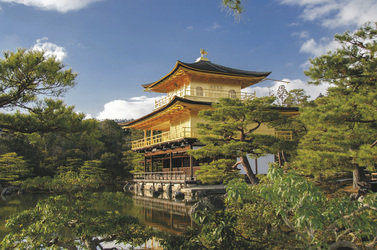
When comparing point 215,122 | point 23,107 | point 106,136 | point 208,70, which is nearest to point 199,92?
point 208,70

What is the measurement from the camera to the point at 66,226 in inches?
206

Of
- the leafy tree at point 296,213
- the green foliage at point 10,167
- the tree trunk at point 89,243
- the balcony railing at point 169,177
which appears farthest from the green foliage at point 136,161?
the leafy tree at point 296,213

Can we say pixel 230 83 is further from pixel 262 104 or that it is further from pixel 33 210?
pixel 33 210

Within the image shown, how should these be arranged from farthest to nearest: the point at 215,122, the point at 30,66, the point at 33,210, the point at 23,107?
the point at 215,122, the point at 23,107, the point at 30,66, the point at 33,210

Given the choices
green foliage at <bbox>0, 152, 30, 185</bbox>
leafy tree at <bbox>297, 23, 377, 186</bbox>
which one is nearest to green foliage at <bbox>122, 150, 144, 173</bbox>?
green foliage at <bbox>0, 152, 30, 185</bbox>

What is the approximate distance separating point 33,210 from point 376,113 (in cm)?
795

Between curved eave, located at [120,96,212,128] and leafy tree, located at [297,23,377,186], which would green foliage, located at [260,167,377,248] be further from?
curved eave, located at [120,96,212,128]

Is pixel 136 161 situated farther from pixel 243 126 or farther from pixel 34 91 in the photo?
pixel 34 91

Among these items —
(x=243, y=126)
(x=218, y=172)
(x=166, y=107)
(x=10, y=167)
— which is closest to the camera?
(x=218, y=172)

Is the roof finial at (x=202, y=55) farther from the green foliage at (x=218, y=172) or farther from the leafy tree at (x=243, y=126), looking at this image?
the green foliage at (x=218, y=172)

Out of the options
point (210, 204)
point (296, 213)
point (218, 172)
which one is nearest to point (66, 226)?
point (296, 213)

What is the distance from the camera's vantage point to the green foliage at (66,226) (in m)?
4.73

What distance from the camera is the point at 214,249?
15.0ft

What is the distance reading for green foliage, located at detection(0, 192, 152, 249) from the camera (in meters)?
4.73
